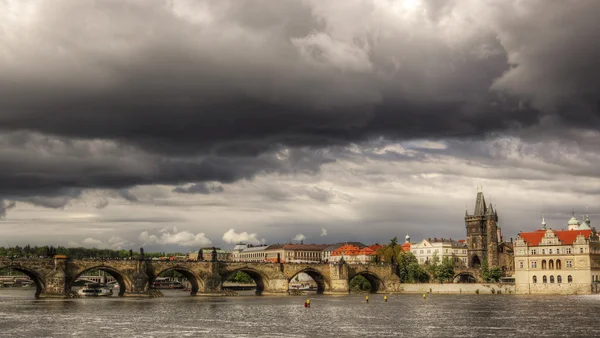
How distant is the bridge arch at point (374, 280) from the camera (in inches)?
6078

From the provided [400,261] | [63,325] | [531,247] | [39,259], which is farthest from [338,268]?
[63,325]

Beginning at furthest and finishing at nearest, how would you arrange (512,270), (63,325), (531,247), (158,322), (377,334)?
(512,270) < (531,247) < (158,322) < (63,325) < (377,334)

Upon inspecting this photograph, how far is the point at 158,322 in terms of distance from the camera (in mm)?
67875

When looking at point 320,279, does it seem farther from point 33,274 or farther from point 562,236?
point 33,274

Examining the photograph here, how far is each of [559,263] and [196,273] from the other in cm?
7499

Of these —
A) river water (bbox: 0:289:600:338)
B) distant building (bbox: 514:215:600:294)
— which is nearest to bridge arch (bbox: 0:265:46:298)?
river water (bbox: 0:289:600:338)

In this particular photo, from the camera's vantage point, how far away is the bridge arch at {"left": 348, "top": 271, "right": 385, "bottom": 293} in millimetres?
154375

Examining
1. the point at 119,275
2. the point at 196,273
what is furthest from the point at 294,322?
the point at 196,273

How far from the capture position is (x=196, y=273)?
127062 mm

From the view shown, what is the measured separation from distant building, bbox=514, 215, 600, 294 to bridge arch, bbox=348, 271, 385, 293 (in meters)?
28.8

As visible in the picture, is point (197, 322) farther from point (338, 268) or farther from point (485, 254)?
point (485, 254)

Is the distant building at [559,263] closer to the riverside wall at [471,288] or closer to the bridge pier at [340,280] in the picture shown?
the riverside wall at [471,288]

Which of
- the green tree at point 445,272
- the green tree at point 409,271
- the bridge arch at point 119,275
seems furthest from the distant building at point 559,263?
the bridge arch at point 119,275

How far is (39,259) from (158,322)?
155ft
